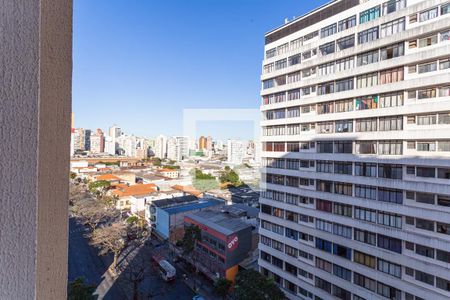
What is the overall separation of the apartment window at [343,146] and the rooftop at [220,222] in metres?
6.25

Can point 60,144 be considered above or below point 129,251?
above

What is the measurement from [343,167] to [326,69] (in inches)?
148

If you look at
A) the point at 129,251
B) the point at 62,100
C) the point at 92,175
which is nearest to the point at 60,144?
the point at 62,100

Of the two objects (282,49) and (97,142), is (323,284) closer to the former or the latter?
(282,49)

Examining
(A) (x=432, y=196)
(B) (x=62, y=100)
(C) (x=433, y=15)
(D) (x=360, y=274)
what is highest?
(C) (x=433, y=15)

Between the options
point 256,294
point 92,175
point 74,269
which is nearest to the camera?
point 256,294

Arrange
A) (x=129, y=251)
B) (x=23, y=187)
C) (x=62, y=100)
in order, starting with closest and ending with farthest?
(x=23, y=187) → (x=62, y=100) → (x=129, y=251)

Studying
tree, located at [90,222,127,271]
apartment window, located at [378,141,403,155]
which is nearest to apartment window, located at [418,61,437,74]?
apartment window, located at [378,141,403,155]

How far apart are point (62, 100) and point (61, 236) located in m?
0.38

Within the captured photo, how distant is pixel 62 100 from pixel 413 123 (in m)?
8.94

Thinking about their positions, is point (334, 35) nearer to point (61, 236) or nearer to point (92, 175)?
point (61, 236)

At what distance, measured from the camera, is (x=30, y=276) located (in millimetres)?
581

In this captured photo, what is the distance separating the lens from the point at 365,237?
810 centimetres

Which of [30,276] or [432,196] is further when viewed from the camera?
[432,196]
